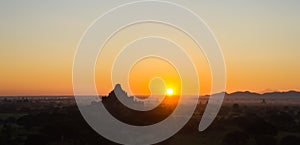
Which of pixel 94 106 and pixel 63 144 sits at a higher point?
pixel 94 106

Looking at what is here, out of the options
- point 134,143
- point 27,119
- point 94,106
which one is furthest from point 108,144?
point 27,119

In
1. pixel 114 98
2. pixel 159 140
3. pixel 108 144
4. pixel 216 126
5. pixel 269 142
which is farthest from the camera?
pixel 114 98

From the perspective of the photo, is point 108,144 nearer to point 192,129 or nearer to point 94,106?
point 192,129

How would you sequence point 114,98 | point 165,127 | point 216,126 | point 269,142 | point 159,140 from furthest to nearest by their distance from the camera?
point 114,98, point 216,126, point 165,127, point 269,142, point 159,140

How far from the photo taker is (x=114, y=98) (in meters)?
89.6

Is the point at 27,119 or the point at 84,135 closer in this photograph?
the point at 84,135

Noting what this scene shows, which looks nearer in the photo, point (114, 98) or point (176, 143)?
point (176, 143)

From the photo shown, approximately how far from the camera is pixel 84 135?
5922 cm

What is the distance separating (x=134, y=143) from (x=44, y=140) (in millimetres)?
11531

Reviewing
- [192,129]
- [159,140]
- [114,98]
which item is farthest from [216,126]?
[159,140]

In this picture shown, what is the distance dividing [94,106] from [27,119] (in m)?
13.9

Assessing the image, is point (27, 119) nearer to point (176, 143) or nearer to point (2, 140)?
point (2, 140)

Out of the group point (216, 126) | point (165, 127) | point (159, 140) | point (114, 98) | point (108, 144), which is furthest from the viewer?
point (114, 98)

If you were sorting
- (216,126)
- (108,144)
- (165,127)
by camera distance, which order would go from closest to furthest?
(108,144), (165,127), (216,126)
